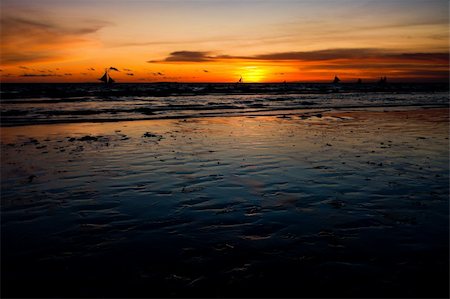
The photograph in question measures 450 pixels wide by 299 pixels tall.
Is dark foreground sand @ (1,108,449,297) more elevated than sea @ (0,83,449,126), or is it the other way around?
sea @ (0,83,449,126)

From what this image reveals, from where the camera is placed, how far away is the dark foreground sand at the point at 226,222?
3684mm

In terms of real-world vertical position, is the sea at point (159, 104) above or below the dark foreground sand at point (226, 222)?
above

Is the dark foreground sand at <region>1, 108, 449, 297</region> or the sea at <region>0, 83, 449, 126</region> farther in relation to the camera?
the sea at <region>0, 83, 449, 126</region>

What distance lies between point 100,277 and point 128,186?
3499 mm

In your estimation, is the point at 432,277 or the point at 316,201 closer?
the point at 432,277

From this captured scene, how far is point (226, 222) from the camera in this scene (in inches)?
205

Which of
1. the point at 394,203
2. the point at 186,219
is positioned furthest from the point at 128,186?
the point at 394,203

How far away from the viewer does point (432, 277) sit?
3.72 m

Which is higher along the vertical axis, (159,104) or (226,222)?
(159,104)

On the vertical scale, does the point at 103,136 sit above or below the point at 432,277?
above

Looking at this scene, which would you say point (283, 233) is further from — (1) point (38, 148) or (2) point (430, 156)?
(1) point (38, 148)

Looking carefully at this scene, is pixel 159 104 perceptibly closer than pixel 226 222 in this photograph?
No

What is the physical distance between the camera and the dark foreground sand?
368cm

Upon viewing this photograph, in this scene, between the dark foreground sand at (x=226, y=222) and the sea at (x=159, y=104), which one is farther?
the sea at (x=159, y=104)
